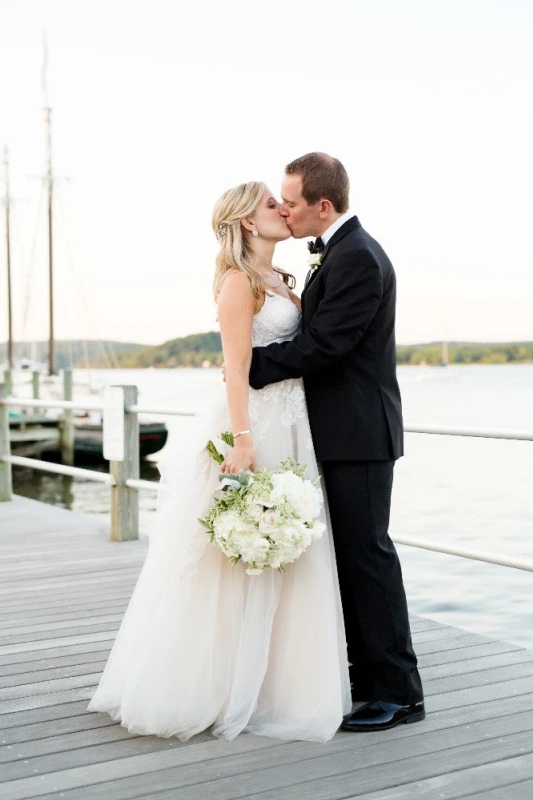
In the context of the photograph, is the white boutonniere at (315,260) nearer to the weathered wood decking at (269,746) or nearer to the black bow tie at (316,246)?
the black bow tie at (316,246)

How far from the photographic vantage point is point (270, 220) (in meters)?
2.72

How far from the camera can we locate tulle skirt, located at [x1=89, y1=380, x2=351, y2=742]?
2.66 m

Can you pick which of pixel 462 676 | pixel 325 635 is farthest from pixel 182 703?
pixel 462 676

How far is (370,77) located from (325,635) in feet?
82.1

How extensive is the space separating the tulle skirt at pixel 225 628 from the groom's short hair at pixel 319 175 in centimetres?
53

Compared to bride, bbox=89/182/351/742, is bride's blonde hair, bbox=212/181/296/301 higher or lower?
higher

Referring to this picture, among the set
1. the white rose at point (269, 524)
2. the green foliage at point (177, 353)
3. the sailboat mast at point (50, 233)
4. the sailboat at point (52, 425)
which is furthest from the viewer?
the green foliage at point (177, 353)

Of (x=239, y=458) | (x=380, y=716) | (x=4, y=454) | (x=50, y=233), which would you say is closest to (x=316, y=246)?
(x=239, y=458)

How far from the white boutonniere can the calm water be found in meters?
0.63

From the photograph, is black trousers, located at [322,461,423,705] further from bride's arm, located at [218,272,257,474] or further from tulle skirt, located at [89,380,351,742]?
bride's arm, located at [218,272,257,474]

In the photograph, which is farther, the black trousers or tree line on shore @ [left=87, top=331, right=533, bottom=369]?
tree line on shore @ [left=87, top=331, right=533, bottom=369]

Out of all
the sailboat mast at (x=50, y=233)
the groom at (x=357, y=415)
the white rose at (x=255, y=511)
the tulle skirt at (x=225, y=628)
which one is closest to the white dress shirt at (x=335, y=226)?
the groom at (x=357, y=415)

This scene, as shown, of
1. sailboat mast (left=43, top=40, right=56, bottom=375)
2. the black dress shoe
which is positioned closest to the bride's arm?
the black dress shoe

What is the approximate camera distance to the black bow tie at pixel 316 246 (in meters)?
2.76
